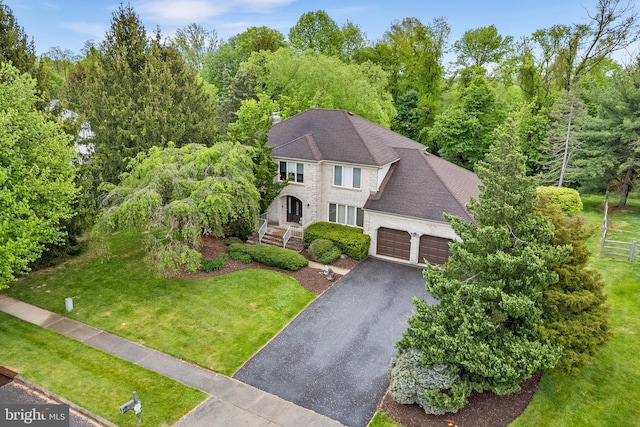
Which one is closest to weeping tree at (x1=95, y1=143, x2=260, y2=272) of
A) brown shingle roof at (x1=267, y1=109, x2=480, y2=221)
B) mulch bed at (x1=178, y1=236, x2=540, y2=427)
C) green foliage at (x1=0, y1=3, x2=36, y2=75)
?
brown shingle roof at (x1=267, y1=109, x2=480, y2=221)

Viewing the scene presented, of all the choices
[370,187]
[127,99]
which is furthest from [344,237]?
[127,99]

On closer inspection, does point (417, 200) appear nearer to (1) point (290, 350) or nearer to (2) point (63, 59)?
(1) point (290, 350)

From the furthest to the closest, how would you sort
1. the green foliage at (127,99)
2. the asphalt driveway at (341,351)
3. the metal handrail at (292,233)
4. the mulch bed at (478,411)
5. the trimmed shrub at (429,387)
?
the metal handrail at (292,233) < the green foliage at (127,99) < the asphalt driveway at (341,351) < the mulch bed at (478,411) < the trimmed shrub at (429,387)

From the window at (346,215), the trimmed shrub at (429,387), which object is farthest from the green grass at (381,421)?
the window at (346,215)

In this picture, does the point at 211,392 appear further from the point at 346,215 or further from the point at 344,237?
the point at 346,215

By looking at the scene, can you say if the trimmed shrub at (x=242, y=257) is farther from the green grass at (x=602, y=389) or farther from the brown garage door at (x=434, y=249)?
the green grass at (x=602, y=389)

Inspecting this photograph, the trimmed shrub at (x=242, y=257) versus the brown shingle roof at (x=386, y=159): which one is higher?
the brown shingle roof at (x=386, y=159)

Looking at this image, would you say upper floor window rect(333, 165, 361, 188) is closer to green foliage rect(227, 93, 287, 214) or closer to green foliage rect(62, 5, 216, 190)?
green foliage rect(227, 93, 287, 214)
